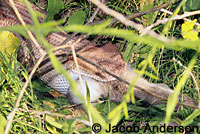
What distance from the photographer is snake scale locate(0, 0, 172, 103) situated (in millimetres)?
1891

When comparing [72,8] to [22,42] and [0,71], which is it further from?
[0,71]

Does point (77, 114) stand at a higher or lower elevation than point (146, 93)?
lower

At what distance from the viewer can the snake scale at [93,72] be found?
1891 millimetres

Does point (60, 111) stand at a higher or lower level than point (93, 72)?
lower

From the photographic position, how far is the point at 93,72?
193 centimetres

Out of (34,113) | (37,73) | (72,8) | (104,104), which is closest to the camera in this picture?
(34,113)

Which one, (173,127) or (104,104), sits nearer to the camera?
(173,127)

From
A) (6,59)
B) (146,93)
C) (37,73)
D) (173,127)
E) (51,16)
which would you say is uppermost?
(51,16)

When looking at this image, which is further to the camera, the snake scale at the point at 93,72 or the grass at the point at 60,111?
the snake scale at the point at 93,72

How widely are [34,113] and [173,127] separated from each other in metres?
0.91

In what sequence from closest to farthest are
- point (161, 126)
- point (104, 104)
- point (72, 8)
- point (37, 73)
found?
point (161, 126) → point (104, 104) → point (37, 73) → point (72, 8)

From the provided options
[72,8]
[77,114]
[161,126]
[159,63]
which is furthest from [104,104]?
[72,8]

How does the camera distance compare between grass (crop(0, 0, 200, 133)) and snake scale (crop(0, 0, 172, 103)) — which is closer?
grass (crop(0, 0, 200, 133))

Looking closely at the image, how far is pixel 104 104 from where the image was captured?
1.84m
